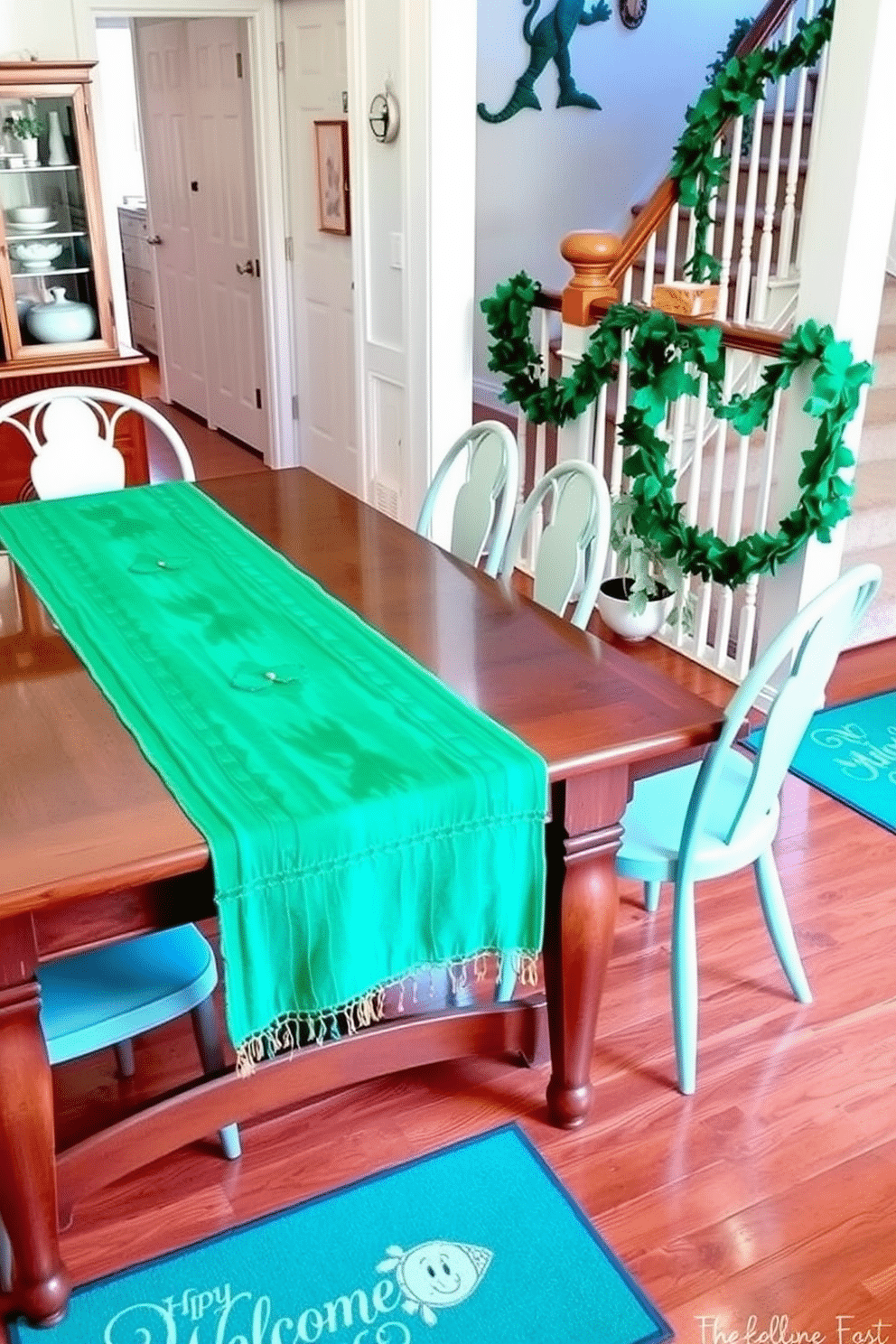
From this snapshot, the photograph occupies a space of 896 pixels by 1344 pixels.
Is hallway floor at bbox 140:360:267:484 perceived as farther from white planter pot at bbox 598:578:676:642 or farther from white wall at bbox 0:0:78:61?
white planter pot at bbox 598:578:676:642

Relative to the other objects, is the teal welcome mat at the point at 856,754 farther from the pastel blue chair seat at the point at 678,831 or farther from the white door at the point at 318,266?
the white door at the point at 318,266

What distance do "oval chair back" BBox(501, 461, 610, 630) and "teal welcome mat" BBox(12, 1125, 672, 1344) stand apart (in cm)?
101

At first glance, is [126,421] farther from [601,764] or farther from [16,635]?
[601,764]

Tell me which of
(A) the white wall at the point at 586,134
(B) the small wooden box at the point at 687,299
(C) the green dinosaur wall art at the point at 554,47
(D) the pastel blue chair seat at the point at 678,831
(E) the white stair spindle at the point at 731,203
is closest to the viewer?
(D) the pastel blue chair seat at the point at 678,831

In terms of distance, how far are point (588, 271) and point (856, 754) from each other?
65.1 inches

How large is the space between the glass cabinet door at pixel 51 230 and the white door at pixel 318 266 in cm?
99

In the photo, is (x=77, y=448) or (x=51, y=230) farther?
(x=51, y=230)

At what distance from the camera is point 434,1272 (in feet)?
5.82

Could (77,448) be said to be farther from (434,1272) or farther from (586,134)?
(586,134)

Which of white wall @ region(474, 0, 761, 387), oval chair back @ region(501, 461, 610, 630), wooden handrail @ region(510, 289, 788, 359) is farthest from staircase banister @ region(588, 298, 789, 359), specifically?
white wall @ region(474, 0, 761, 387)

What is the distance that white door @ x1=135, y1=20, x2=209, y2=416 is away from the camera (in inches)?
228

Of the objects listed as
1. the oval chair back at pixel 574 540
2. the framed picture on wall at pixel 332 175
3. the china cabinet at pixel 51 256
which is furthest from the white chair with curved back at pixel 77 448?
the framed picture on wall at pixel 332 175

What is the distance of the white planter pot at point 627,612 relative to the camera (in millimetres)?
3791

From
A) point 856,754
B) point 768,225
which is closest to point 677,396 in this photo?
point 768,225
